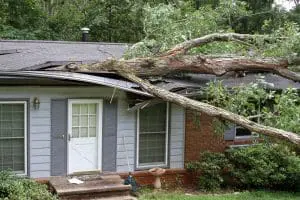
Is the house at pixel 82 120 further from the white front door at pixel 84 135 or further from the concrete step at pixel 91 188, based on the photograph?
the concrete step at pixel 91 188

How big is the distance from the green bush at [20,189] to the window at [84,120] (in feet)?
5.24

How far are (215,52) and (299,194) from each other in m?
4.06

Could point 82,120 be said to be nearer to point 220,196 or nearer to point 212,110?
point 212,110

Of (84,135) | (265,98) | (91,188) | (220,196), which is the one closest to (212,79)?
(265,98)

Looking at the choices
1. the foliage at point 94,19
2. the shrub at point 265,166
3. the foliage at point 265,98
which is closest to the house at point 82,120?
the shrub at point 265,166

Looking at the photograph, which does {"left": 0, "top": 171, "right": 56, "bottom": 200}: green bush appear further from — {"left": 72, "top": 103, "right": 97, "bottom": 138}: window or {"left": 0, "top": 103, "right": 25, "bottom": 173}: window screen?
{"left": 72, "top": 103, "right": 97, "bottom": 138}: window

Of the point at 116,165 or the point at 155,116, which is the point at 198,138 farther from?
the point at 116,165

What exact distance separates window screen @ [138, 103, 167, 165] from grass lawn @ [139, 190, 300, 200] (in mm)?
972

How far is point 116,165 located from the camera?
→ 10.5 m

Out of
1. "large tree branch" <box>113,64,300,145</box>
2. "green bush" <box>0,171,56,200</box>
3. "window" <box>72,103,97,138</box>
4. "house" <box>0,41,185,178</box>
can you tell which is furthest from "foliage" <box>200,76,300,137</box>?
"green bush" <box>0,171,56,200</box>

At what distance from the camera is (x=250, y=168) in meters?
11.3

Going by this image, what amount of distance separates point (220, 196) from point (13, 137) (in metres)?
4.73

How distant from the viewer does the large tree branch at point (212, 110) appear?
7.56 metres

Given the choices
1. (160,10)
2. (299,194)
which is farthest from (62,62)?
(299,194)
